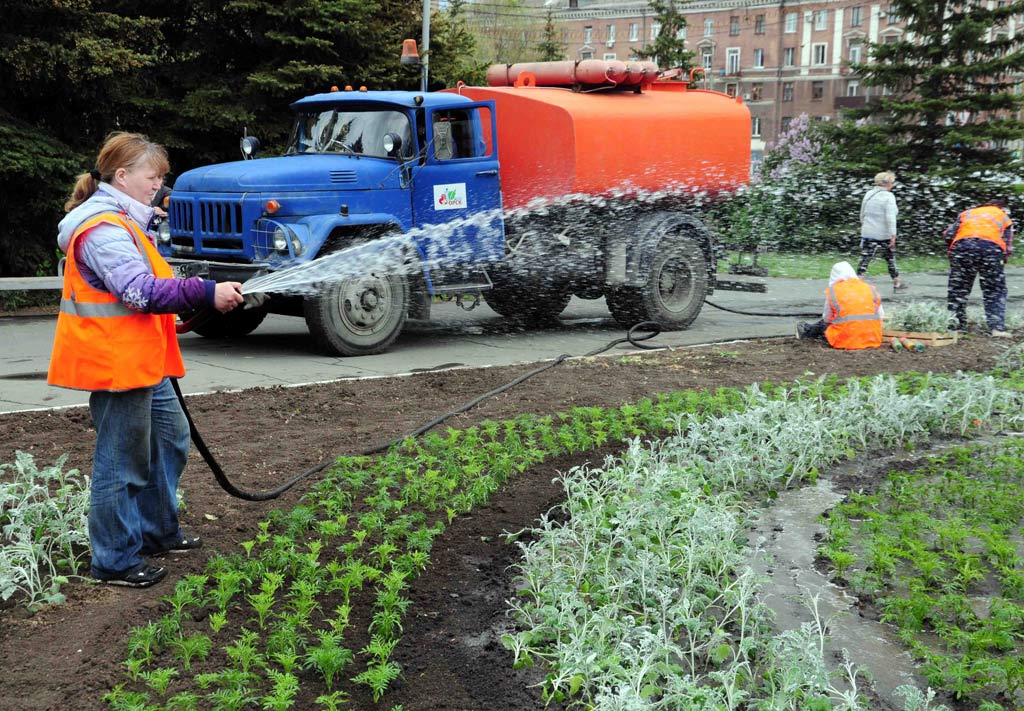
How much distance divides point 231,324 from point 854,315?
660 centimetres

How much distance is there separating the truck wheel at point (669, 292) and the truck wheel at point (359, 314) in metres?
3.06

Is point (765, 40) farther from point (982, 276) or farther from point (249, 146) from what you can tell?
point (249, 146)

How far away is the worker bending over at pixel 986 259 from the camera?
12.5m

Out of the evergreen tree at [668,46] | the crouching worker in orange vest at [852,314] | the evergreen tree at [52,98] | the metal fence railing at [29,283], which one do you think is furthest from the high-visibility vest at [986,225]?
the evergreen tree at [668,46]

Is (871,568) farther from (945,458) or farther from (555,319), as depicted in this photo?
(555,319)

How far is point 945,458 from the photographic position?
282 inches

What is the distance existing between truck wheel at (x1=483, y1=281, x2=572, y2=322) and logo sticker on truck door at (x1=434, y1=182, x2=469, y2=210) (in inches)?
69.7

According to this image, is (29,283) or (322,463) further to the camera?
(29,283)

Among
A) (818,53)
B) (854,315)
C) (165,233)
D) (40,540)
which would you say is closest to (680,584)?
(40,540)

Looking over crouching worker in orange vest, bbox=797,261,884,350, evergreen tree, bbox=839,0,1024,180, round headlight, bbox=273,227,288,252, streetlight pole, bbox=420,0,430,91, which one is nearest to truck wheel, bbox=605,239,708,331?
crouching worker in orange vest, bbox=797,261,884,350

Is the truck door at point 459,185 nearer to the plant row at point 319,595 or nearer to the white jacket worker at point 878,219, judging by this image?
the plant row at point 319,595

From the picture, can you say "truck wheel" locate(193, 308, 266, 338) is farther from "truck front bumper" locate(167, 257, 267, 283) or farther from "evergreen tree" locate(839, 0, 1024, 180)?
"evergreen tree" locate(839, 0, 1024, 180)

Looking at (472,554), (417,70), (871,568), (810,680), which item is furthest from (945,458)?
(417,70)

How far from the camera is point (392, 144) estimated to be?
38.0 feet
